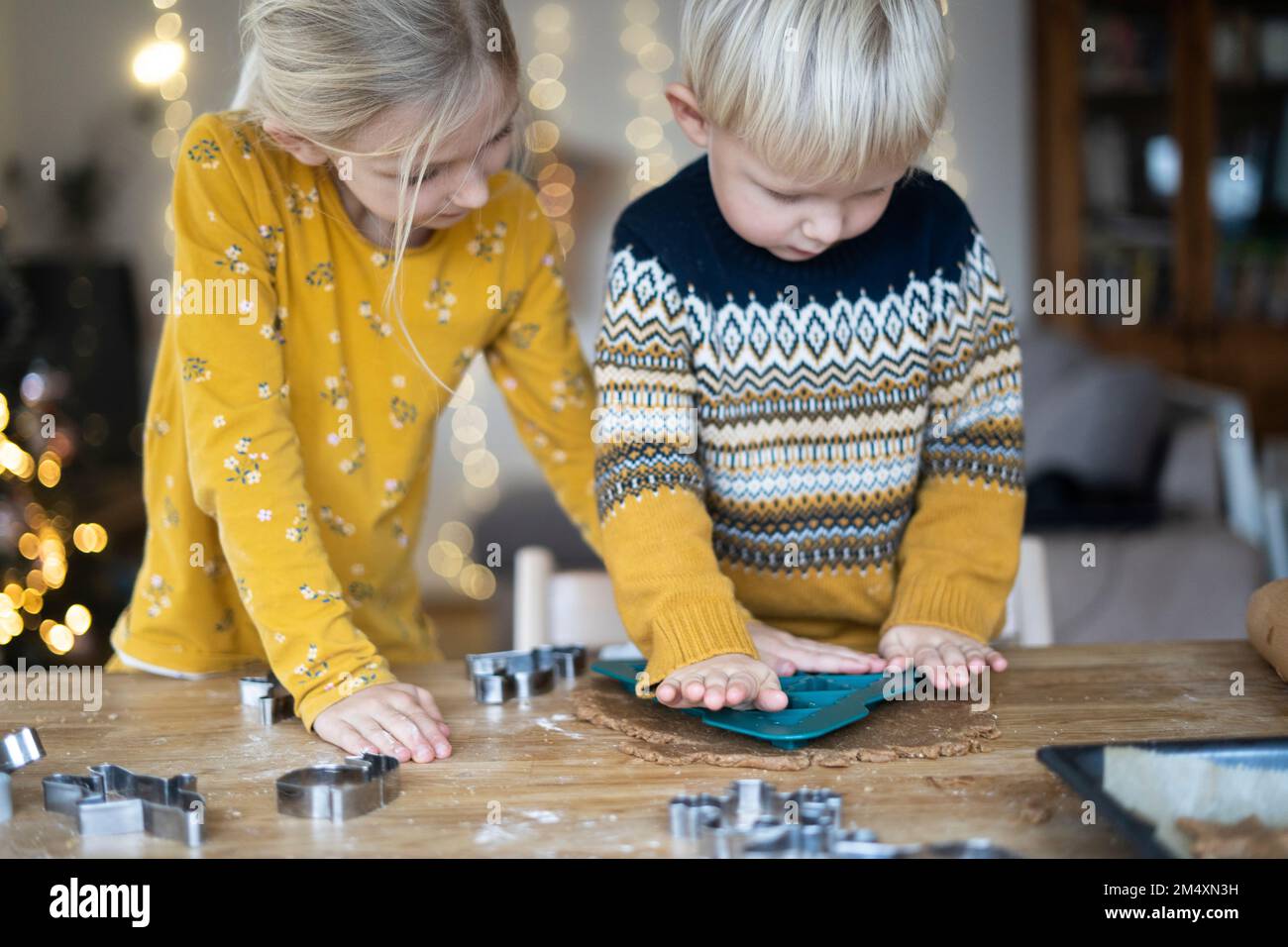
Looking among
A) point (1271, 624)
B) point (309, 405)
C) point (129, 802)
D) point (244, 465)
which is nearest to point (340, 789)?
point (129, 802)

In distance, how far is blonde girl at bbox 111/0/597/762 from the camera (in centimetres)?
94

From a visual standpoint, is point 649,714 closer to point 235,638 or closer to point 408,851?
point 408,851

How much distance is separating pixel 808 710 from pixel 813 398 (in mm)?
326

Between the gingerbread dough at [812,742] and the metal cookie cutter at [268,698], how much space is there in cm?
22

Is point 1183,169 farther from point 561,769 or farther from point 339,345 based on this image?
point 561,769

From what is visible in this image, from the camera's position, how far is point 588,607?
51.0 inches

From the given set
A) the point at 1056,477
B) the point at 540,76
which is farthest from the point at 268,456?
the point at 540,76

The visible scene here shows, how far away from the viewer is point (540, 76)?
177 inches

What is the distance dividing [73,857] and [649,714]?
392mm

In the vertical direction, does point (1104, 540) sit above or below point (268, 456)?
below

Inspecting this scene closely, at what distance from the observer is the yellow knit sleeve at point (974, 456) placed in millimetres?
1086

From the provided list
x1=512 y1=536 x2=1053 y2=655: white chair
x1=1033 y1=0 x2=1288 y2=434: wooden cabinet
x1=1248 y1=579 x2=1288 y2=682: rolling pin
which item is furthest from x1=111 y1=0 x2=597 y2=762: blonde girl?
x1=1033 y1=0 x2=1288 y2=434: wooden cabinet
